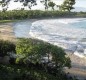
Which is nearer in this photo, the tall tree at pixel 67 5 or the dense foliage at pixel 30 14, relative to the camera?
the dense foliage at pixel 30 14

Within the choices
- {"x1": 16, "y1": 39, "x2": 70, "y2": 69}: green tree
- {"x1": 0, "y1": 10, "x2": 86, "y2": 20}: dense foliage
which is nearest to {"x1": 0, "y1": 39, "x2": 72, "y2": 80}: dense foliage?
{"x1": 16, "y1": 39, "x2": 70, "y2": 69}: green tree

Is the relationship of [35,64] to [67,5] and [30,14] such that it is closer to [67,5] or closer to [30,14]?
[30,14]

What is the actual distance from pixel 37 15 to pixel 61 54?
36.8 metres

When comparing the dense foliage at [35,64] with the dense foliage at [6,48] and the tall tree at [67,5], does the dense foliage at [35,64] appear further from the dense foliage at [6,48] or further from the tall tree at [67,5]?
the tall tree at [67,5]

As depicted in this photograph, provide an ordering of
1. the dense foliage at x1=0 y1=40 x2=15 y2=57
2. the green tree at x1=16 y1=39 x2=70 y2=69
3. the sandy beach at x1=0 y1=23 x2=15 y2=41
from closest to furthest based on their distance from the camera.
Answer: the green tree at x1=16 y1=39 x2=70 y2=69 < the dense foliage at x1=0 y1=40 x2=15 y2=57 < the sandy beach at x1=0 y1=23 x2=15 y2=41

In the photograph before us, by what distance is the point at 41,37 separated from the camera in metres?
29.2

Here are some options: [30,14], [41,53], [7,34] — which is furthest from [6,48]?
[30,14]

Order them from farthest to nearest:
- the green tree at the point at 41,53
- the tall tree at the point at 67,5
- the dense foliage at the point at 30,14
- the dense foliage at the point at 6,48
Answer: the tall tree at the point at 67,5, the dense foliage at the point at 30,14, the dense foliage at the point at 6,48, the green tree at the point at 41,53

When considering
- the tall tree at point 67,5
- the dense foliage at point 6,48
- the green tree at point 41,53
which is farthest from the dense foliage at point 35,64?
the tall tree at point 67,5

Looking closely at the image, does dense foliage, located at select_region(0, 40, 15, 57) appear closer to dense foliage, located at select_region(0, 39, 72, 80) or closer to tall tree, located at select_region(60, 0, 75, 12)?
dense foliage, located at select_region(0, 39, 72, 80)

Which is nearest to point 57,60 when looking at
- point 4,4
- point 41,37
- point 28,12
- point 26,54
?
point 26,54

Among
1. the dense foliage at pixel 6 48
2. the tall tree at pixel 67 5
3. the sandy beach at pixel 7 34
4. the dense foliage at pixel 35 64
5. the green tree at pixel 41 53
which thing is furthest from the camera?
the tall tree at pixel 67 5

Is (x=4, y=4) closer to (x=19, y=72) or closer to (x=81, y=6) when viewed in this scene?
(x=19, y=72)

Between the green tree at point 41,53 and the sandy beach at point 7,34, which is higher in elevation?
the green tree at point 41,53
